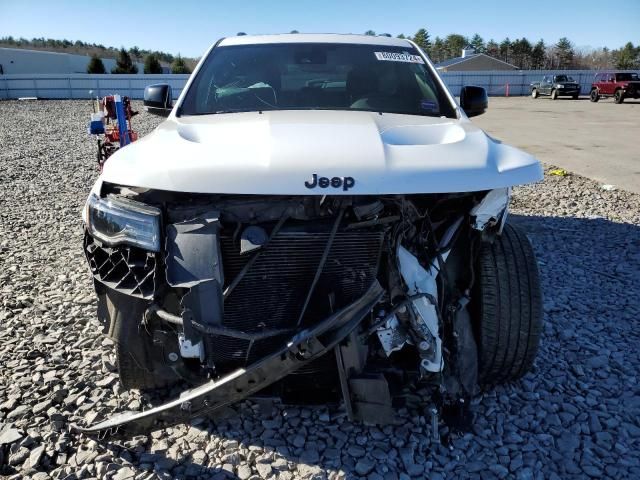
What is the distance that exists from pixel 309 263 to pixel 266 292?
0.20 m

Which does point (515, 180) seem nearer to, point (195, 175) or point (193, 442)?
point (195, 175)

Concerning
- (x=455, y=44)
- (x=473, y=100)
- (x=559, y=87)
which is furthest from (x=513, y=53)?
(x=473, y=100)

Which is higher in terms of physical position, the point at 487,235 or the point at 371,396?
the point at 487,235

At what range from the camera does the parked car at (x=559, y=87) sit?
29328 mm

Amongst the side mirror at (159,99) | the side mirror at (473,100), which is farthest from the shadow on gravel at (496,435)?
the side mirror at (159,99)

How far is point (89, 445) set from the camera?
7.62 ft

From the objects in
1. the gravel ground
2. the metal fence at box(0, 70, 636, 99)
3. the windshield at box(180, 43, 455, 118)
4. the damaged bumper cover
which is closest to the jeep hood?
the damaged bumper cover

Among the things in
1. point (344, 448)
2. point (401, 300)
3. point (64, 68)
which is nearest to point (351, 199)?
point (401, 300)

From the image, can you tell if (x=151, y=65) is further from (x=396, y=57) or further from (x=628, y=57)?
(x=628, y=57)

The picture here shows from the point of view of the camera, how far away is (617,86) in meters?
26.1

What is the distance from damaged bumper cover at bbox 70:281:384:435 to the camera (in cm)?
191

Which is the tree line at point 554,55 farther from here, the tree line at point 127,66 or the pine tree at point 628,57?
the tree line at point 127,66

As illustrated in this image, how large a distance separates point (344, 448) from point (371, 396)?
39 centimetres

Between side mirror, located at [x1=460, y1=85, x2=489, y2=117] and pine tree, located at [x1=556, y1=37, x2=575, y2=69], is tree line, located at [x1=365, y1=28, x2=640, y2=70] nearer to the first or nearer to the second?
pine tree, located at [x1=556, y1=37, x2=575, y2=69]
